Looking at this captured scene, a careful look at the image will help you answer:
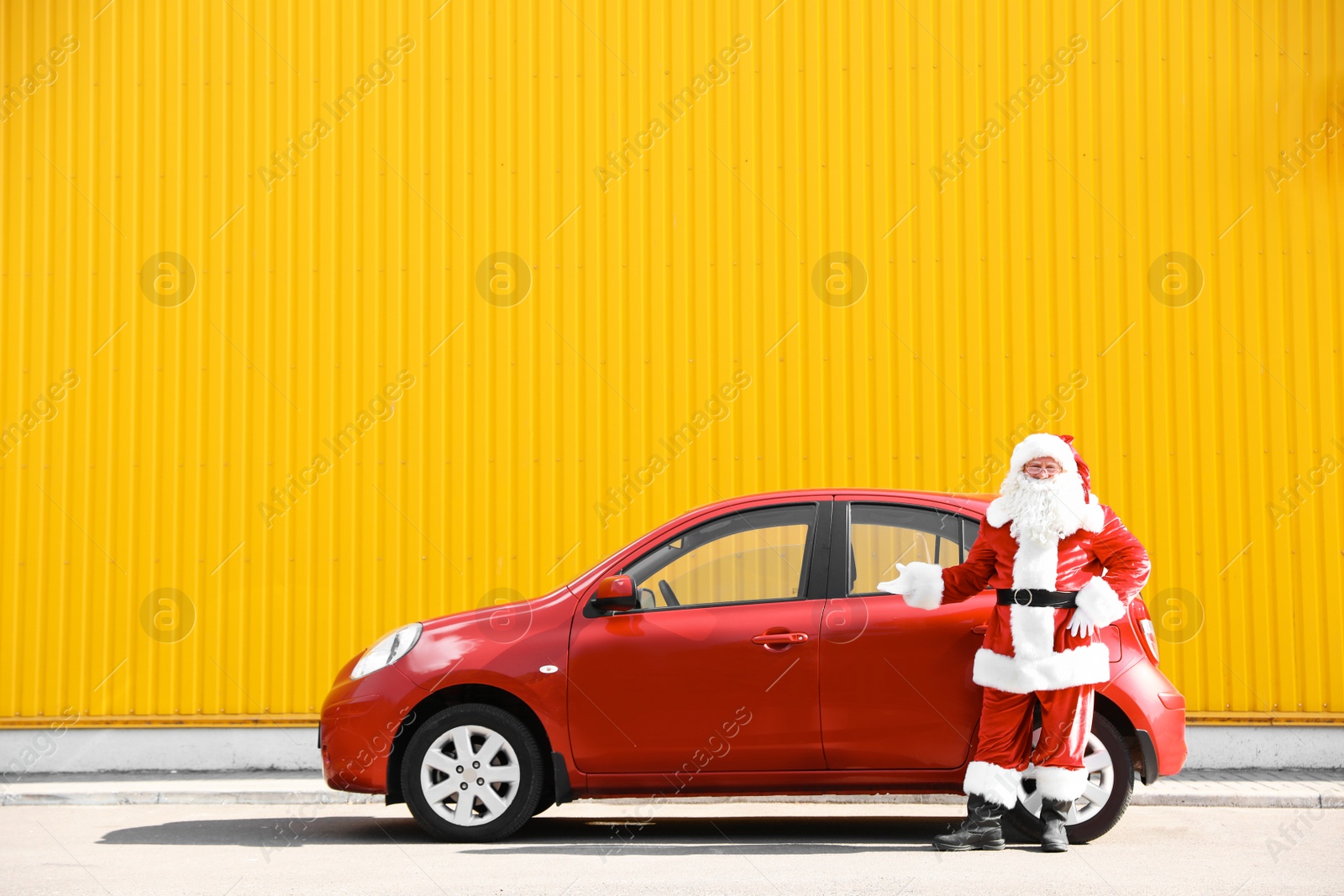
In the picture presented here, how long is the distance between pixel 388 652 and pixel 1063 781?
3.25 meters

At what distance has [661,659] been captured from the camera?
608 cm

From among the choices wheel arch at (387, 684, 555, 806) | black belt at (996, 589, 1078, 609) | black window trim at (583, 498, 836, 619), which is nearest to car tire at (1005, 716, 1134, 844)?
black belt at (996, 589, 1078, 609)

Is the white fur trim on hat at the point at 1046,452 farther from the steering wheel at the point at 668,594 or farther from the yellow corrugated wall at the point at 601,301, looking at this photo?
the yellow corrugated wall at the point at 601,301

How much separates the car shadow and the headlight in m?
0.87

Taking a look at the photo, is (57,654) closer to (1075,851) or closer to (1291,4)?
(1075,851)

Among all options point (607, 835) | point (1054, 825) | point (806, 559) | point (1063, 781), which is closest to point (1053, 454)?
point (806, 559)

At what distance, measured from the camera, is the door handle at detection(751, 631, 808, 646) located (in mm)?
6004

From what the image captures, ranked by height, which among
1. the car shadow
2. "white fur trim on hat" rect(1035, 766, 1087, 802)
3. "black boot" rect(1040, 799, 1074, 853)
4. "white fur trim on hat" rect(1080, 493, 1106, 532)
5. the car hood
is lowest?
the car shadow

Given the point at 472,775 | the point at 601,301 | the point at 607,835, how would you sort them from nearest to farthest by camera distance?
the point at 472,775, the point at 607,835, the point at 601,301

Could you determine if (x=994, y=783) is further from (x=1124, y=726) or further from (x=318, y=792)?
(x=318, y=792)

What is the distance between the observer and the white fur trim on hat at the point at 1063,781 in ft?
18.8

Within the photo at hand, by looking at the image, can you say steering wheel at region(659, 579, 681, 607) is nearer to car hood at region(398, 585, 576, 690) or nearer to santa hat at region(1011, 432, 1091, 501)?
car hood at region(398, 585, 576, 690)

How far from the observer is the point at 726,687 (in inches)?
237

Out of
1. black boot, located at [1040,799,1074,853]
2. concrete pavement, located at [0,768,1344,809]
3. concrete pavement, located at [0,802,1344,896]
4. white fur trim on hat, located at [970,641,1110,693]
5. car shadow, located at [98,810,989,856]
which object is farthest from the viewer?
concrete pavement, located at [0,768,1344,809]
